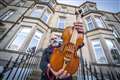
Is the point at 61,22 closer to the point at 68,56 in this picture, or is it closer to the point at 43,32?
the point at 43,32

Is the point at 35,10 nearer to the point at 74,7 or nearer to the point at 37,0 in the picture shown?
the point at 37,0

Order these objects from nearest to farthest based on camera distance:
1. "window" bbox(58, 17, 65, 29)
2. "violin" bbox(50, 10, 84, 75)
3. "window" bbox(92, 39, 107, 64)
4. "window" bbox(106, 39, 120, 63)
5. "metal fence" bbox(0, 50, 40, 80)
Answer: "violin" bbox(50, 10, 84, 75), "metal fence" bbox(0, 50, 40, 80), "window" bbox(92, 39, 107, 64), "window" bbox(106, 39, 120, 63), "window" bbox(58, 17, 65, 29)

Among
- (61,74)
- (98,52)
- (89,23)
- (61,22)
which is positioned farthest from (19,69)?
(89,23)

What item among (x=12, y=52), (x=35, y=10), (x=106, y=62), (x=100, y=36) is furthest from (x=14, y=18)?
(x=106, y=62)

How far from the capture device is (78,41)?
3912 millimetres

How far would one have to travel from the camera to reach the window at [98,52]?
31.3ft

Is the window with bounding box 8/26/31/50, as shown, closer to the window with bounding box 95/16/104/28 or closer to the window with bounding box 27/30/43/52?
the window with bounding box 27/30/43/52

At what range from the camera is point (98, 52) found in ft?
33.5

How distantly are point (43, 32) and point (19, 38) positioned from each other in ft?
7.80

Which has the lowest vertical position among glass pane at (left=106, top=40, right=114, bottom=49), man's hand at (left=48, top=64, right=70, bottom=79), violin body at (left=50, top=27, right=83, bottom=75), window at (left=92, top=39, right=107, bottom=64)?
man's hand at (left=48, top=64, right=70, bottom=79)

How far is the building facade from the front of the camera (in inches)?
361

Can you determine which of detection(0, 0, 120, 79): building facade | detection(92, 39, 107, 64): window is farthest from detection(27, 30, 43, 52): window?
detection(92, 39, 107, 64): window

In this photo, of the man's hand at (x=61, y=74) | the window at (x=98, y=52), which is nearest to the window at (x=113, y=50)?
the window at (x=98, y=52)

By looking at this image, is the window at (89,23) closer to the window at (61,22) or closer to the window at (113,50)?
the window at (113,50)
